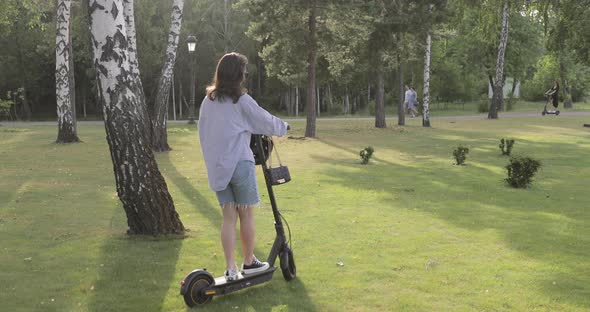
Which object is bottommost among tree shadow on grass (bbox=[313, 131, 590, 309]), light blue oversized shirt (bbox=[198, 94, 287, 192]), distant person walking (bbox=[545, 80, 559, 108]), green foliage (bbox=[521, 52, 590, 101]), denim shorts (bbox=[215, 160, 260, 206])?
tree shadow on grass (bbox=[313, 131, 590, 309])

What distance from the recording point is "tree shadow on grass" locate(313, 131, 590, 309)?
5.54 metres

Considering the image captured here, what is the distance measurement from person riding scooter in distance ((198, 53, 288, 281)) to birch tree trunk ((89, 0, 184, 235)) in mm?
2178

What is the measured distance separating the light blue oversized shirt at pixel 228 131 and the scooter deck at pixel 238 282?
790 millimetres

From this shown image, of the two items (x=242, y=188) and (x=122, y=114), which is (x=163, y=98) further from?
(x=242, y=188)

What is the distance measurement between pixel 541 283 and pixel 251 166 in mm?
2889

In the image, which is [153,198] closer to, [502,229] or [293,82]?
[502,229]

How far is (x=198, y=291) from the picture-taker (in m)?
4.56

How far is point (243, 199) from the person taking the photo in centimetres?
459

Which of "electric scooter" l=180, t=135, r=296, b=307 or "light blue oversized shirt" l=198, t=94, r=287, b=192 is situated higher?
"light blue oversized shirt" l=198, t=94, r=287, b=192

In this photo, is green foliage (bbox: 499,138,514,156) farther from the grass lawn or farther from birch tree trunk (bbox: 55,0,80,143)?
birch tree trunk (bbox: 55,0,80,143)

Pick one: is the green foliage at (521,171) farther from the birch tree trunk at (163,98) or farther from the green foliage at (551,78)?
the green foliage at (551,78)

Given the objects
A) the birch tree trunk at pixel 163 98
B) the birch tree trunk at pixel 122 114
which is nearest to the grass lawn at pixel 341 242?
the birch tree trunk at pixel 122 114

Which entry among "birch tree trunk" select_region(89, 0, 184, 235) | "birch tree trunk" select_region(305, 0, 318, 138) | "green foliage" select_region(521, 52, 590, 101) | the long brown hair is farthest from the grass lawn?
"green foliage" select_region(521, 52, 590, 101)

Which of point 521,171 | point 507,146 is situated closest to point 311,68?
point 507,146
